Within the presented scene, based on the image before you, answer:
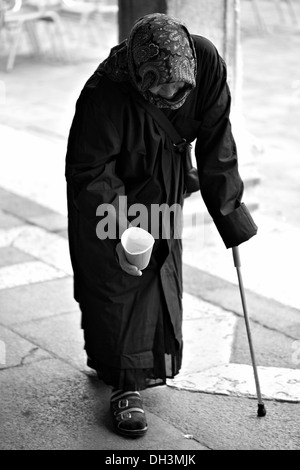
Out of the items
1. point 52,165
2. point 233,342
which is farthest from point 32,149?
point 233,342

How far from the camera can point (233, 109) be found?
251 inches

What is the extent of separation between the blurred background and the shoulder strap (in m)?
1.67

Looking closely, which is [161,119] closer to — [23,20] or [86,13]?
[23,20]

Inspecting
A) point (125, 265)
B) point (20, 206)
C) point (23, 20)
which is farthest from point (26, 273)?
point (23, 20)

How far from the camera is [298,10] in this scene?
15.7 m

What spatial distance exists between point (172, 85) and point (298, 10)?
12870 mm

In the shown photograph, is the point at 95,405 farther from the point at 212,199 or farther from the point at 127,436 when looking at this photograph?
the point at 212,199

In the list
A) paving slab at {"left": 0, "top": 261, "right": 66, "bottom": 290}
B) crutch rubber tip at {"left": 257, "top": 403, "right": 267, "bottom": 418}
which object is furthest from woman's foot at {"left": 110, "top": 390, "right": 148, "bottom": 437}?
paving slab at {"left": 0, "top": 261, "right": 66, "bottom": 290}

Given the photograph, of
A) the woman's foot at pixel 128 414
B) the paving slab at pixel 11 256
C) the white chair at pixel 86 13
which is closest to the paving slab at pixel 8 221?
the paving slab at pixel 11 256

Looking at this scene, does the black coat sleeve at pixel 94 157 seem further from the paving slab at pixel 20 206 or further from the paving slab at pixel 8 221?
the paving slab at pixel 20 206

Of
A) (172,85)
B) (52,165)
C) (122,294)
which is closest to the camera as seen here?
(172,85)

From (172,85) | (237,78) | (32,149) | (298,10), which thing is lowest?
(298,10)

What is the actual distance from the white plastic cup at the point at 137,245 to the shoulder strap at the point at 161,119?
0.48 meters

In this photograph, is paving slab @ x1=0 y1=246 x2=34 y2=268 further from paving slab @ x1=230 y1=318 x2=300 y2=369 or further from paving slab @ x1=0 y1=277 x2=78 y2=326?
paving slab @ x1=230 y1=318 x2=300 y2=369
